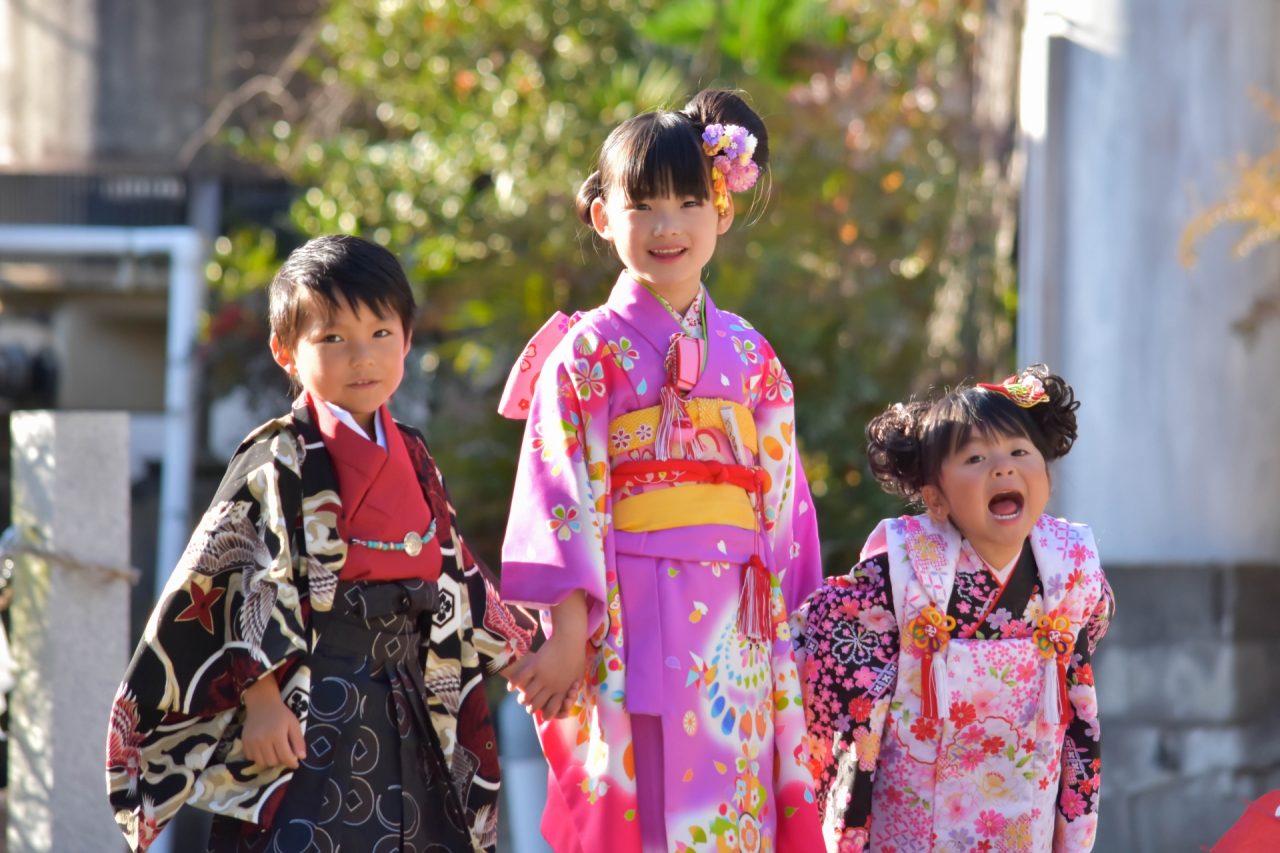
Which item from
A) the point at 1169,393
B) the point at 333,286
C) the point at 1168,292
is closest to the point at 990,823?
the point at 333,286

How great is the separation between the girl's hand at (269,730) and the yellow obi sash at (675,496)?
73 centimetres

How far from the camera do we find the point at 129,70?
936 cm

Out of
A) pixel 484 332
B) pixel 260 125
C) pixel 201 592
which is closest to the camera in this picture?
pixel 201 592

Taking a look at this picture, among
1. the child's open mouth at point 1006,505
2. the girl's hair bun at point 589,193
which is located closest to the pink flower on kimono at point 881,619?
the child's open mouth at point 1006,505

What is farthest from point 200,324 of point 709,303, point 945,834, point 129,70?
point 945,834

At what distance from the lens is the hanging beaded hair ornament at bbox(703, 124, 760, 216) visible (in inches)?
127

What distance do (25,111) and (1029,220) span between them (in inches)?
250

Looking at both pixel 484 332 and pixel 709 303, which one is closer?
pixel 709 303

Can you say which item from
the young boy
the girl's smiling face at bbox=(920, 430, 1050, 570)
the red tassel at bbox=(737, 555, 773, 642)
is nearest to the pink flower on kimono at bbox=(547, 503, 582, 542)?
the young boy

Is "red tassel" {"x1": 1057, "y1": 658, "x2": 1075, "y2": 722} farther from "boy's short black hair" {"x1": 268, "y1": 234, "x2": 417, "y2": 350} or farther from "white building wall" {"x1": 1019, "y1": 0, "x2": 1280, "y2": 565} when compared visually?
"white building wall" {"x1": 1019, "y1": 0, "x2": 1280, "y2": 565}

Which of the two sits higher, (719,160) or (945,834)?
(719,160)

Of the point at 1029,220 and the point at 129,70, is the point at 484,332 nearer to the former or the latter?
the point at 1029,220

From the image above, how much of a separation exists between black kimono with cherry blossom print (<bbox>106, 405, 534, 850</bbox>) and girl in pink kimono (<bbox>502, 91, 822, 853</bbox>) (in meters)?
0.41

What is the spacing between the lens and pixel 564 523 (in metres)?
3.03
